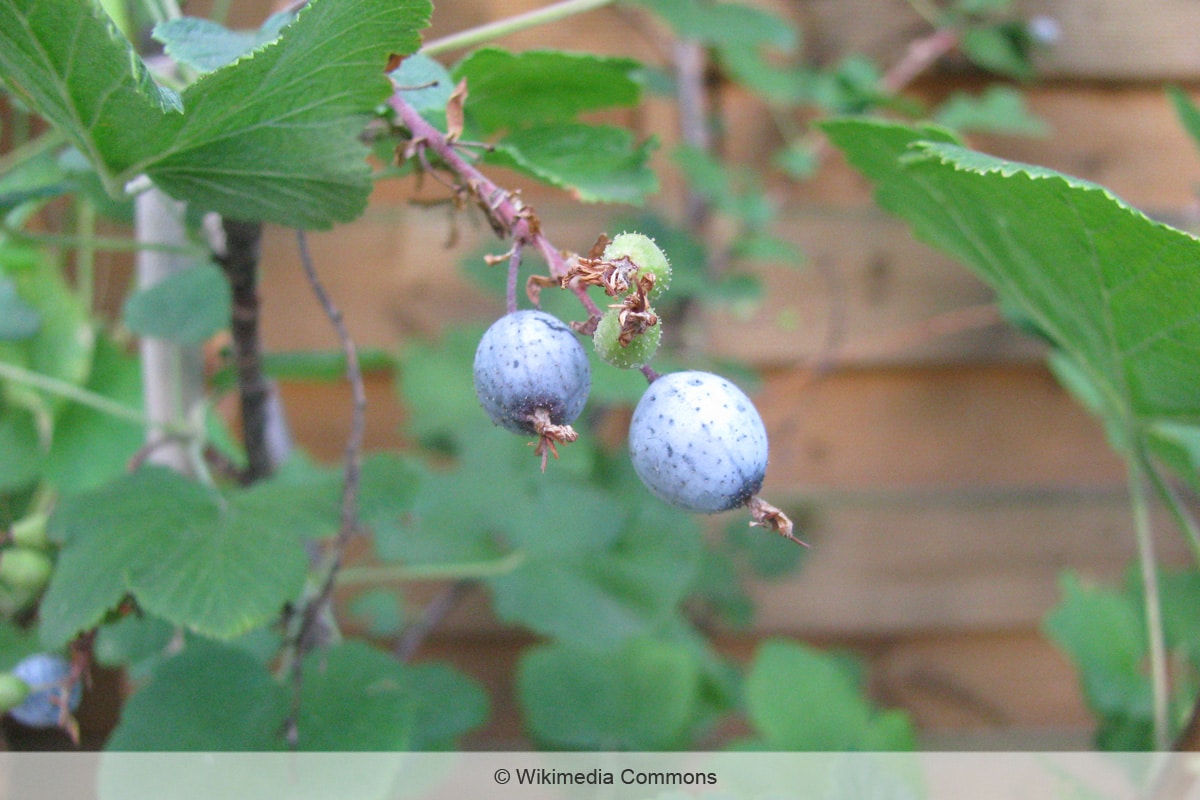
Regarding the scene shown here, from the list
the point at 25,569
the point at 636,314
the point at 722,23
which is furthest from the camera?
the point at 722,23

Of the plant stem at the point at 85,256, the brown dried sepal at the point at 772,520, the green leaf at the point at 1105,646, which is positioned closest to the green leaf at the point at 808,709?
the green leaf at the point at 1105,646

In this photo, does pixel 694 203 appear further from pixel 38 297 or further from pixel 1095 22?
pixel 38 297

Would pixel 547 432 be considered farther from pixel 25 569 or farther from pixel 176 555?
pixel 25 569

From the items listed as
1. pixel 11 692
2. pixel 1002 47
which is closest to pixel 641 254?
pixel 11 692

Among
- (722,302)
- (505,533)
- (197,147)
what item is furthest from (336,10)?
(722,302)

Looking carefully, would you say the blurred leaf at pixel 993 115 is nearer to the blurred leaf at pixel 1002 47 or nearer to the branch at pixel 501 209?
the blurred leaf at pixel 1002 47

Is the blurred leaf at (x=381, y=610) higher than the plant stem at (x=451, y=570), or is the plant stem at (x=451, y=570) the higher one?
the plant stem at (x=451, y=570)
